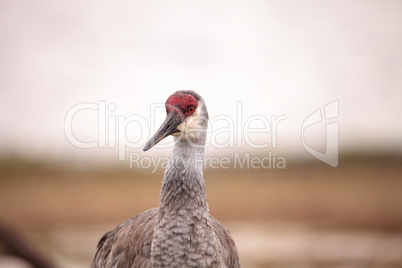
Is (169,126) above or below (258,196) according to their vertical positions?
above

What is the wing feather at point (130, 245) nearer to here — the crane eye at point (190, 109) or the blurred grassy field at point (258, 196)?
the crane eye at point (190, 109)

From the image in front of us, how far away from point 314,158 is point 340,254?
1.13m

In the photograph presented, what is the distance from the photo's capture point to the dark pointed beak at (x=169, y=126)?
2215 millimetres

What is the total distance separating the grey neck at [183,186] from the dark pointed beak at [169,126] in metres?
0.10

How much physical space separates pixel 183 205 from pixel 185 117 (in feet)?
1.37

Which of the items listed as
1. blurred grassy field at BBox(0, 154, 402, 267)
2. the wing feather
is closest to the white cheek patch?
the wing feather

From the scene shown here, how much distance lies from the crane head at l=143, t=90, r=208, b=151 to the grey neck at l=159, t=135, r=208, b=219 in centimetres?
7

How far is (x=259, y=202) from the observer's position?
5.80m

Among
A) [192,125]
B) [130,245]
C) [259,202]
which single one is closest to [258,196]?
[259,202]

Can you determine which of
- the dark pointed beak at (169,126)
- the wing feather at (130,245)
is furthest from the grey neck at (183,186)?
the wing feather at (130,245)

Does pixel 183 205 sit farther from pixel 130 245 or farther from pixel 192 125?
pixel 130 245

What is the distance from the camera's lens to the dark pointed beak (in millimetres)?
2215

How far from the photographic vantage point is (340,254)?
5.35 meters

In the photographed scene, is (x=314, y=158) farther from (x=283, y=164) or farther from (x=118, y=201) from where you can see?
(x=118, y=201)
